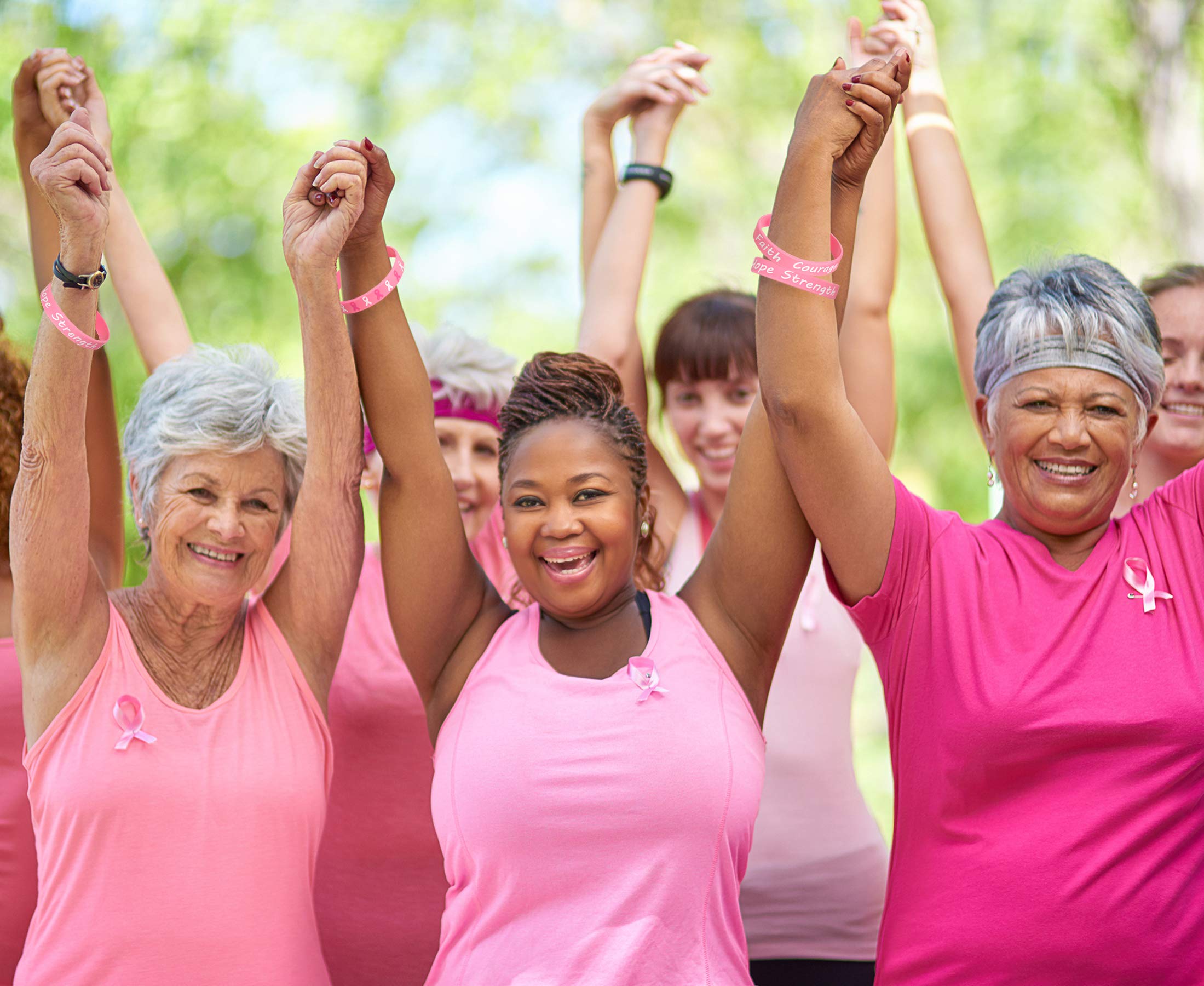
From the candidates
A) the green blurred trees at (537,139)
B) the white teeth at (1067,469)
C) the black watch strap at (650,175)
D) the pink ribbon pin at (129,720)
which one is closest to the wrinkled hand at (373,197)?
the pink ribbon pin at (129,720)

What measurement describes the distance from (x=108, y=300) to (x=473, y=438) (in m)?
6.17

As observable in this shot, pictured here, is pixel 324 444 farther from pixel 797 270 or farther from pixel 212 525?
pixel 797 270

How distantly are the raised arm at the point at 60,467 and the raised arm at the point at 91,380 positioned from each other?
23.9 inches

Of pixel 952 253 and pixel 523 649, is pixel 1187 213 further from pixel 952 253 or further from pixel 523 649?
pixel 523 649

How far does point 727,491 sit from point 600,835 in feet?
2.78

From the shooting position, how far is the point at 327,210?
2.43 m

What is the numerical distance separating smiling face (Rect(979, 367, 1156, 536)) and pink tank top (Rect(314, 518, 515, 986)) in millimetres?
1360

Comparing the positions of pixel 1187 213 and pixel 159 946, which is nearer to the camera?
pixel 159 946

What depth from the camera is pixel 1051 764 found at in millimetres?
2213

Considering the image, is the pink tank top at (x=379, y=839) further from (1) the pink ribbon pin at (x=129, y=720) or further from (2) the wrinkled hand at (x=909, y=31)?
(2) the wrinkled hand at (x=909, y=31)

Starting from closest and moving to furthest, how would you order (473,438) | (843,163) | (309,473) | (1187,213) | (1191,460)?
1. (843,163)
2. (309,473)
3. (1191,460)
4. (473,438)
5. (1187,213)

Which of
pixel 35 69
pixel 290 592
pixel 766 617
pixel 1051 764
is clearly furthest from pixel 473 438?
pixel 1051 764

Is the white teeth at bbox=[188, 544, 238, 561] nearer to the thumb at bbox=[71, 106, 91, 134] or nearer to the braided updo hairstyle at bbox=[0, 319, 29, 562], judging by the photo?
the braided updo hairstyle at bbox=[0, 319, 29, 562]

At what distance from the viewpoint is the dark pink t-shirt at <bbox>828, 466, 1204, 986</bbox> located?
2.16 metres
